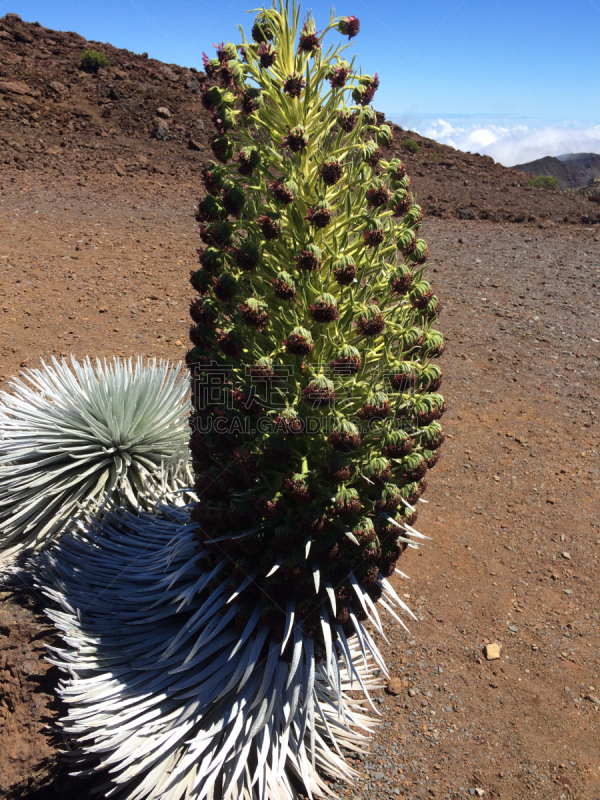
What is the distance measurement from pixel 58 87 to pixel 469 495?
39.9ft

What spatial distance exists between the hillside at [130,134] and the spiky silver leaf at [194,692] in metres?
8.90

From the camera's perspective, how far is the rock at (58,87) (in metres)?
12.1

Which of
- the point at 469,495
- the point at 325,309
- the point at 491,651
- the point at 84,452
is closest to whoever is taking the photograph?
the point at 325,309

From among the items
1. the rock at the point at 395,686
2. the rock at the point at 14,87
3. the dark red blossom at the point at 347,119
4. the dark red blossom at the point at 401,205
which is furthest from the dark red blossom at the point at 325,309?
the rock at the point at 14,87

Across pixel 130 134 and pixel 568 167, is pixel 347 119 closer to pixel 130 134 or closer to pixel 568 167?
pixel 130 134

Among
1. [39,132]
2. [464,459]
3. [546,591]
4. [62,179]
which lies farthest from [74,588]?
[39,132]

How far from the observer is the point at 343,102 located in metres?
1.53

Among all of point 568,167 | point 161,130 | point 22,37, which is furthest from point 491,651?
point 568,167

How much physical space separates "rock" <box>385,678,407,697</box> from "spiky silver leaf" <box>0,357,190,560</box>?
120 cm

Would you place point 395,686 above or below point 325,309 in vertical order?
below

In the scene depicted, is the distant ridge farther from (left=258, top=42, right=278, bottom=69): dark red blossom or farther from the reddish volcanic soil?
(left=258, top=42, right=278, bottom=69): dark red blossom

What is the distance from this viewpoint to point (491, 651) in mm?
2686

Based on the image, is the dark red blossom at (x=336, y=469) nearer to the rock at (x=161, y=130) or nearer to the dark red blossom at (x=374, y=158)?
the dark red blossom at (x=374, y=158)

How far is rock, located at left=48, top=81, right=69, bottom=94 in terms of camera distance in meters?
12.1
